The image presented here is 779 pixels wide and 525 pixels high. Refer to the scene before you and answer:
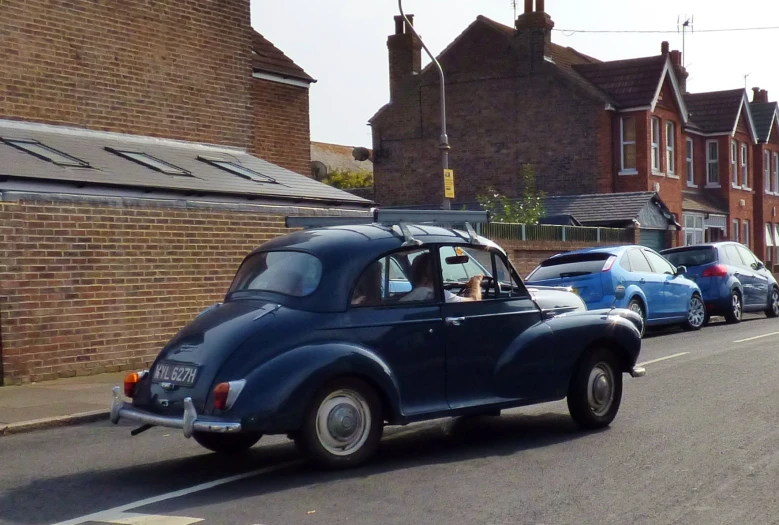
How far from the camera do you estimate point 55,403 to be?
1122cm

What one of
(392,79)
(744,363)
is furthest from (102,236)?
(392,79)

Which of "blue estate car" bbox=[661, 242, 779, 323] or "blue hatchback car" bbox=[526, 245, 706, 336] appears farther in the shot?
"blue estate car" bbox=[661, 242, 779, 323]

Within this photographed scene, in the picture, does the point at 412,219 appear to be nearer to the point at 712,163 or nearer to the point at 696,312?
the point at 696,312

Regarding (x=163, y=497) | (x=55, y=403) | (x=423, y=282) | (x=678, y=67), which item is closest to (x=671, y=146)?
(x=678, y=67)

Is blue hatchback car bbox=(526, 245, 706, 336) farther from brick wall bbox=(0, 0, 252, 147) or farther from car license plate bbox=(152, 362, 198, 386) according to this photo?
car license plate bbox=(152, 362, 198, 386)

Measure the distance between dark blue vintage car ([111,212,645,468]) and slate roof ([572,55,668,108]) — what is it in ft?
93.8

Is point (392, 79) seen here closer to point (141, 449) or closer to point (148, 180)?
point (148, 180)

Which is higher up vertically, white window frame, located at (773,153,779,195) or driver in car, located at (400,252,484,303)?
white window frame, located at (773,153,779,195)

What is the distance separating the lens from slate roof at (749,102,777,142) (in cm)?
4730

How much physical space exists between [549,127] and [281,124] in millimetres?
16566

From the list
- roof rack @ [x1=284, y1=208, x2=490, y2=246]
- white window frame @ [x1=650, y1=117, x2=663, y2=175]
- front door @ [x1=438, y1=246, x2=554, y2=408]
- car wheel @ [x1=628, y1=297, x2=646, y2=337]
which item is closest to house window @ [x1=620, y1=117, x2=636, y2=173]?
white window frame @ [x1=650, y1=117, x2=663, y2=175]

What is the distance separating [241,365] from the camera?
275 inches

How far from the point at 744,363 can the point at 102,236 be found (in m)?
8.45

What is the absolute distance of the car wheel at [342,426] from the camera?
7113 millimetres
